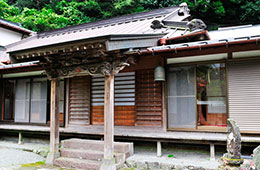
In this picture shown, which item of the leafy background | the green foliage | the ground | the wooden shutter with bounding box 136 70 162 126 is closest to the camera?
the ground

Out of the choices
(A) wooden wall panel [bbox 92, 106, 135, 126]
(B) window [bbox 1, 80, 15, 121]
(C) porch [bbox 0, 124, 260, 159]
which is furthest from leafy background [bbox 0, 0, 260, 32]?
(C) porch [bbox 0, 124, 260, 159]

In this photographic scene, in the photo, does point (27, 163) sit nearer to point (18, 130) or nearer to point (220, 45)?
point (18, 130)

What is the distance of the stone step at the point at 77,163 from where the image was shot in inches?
200

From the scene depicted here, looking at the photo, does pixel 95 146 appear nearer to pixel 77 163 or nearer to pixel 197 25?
pixel 77 163

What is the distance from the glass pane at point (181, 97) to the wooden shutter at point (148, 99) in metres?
0.35

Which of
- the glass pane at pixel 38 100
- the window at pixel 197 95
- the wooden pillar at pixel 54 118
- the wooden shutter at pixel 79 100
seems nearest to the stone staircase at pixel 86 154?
the wooden pillar at pixel 54 118

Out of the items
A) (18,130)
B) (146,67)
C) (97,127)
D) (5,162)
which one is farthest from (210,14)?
(5,162)

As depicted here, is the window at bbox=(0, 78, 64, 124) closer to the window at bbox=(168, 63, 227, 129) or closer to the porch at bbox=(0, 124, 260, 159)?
the porch at bbox=(0, 124, 260, 159)

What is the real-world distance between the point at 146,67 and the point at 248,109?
9.85ft

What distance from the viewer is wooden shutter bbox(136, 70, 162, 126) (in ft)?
21.3

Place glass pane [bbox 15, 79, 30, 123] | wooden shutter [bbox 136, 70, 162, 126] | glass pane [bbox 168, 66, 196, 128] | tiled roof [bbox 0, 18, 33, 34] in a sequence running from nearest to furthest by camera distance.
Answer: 1. glass pane [bbox 168, 66, 196, 128]
2. wooden shutter [bbox 136, 70, 162, 126]
3. glass pane [bbox 15, 79, 30, 123]
4. tiled roof [bbox 0, 18, 33, 34]

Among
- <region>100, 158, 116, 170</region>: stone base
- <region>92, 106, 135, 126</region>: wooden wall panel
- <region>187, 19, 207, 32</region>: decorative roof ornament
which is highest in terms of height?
<region>187, 19, 207, 32</region>: decorative roof ornament

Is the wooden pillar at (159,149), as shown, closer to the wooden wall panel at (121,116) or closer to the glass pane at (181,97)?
the glass pane at (181,97)

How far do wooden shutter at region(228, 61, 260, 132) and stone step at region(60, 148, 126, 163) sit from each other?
9.89 feet
